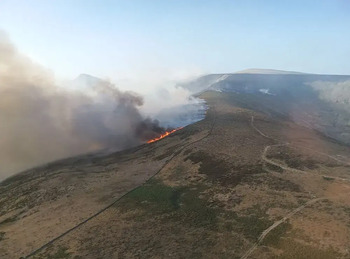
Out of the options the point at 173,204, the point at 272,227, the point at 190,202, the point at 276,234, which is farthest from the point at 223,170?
the point at 276,234

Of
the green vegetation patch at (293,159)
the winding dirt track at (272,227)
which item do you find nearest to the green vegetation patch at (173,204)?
the winding dirt track at (272,227)

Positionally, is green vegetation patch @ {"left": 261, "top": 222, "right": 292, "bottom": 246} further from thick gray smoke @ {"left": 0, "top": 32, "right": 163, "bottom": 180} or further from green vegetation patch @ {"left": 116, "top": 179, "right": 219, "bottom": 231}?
thick gray smoke @ {"left": 0, "top": 32, "right": 163, "bottom": 180}

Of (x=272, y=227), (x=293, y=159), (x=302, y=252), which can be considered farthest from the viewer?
(x=293, y=159)

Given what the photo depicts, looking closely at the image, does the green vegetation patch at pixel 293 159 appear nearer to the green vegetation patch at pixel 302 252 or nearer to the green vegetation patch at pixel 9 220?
the green vegetation patch at pixel 302 252

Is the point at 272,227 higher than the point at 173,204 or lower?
lower

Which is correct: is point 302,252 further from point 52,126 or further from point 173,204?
point 52,126

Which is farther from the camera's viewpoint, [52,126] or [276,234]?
[52,126]

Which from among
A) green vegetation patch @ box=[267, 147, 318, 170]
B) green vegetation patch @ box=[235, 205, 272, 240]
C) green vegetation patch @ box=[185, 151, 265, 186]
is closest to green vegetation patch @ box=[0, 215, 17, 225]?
green vegetation patch @ box=[185, 151, 265, 186]

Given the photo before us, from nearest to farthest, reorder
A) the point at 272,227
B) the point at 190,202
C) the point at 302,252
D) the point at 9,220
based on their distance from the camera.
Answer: the point at 302,252 < the point at 272,227 < the point at 190,202 < the point at 9,220

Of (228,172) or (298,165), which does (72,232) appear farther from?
(298,165)
